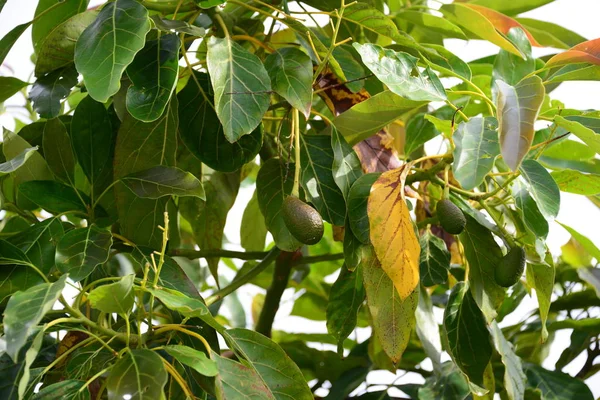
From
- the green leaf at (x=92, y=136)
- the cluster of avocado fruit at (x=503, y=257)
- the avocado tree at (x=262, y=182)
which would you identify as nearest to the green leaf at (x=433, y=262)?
the avocado tree at (x=262, y=182)

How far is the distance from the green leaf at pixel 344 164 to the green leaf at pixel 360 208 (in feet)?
0.05

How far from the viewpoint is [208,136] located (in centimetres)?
76

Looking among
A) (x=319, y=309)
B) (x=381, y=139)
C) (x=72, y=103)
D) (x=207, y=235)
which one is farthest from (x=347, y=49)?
(x=319, y=309)

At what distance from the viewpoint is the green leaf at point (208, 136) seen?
2.47 feet

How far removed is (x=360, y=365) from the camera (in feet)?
3.56

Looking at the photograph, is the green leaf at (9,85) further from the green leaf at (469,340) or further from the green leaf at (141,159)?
the green leaf at (469,340)

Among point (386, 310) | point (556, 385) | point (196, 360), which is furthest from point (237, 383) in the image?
point (556, 385)

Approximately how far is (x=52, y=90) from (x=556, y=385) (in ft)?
2.08

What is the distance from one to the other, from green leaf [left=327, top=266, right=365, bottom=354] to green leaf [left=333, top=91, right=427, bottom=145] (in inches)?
5.2

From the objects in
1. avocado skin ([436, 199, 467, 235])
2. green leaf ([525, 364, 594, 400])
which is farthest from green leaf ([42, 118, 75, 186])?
green leaf ([525, 364, 594, 400])

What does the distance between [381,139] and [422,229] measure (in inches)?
5.7

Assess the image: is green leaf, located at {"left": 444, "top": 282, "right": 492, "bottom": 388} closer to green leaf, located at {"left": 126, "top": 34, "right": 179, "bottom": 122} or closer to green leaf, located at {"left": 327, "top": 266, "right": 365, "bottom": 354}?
green leaf, located at {"left": 327, "top": 266, "right": 365, "bottom": 354}

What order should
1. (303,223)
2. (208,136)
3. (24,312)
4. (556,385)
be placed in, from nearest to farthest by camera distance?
(24,312), (303,223), (208,136), (556,385)

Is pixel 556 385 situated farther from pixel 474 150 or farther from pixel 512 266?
pixel 474 150
